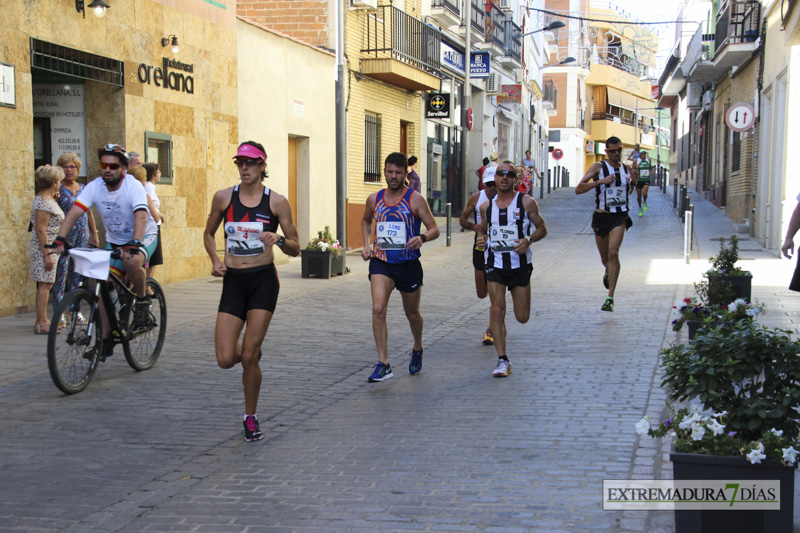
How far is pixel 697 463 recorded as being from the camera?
365 centimetres

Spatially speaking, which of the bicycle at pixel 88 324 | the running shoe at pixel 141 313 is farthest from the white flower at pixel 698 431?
the running shoe at pixel 141 313

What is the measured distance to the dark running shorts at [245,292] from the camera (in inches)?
221

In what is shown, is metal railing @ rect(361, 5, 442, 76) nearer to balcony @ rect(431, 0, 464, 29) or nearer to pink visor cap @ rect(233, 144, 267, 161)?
balcony @ rect(431, 0, 464, 29)

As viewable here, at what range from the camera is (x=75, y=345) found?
266 inches

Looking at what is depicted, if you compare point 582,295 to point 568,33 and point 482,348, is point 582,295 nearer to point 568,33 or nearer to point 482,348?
point 482,348

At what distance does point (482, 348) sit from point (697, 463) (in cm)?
512

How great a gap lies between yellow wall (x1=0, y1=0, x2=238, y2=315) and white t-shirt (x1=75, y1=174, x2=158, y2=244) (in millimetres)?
3598

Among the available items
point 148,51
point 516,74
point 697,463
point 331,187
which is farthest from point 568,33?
point 697,463

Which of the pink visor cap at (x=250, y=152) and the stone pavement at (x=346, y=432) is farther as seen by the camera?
the pink visor cap at (x=250, y=152)

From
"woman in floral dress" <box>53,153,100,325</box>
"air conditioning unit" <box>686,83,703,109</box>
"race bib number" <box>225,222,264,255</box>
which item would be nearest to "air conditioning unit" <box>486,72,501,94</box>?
"air conditioning unit" <box>686,83,703,109</box>

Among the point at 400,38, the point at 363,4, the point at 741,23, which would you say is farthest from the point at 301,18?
the point at 741,23

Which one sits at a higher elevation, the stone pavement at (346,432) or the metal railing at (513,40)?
the metal railing at (513,40)

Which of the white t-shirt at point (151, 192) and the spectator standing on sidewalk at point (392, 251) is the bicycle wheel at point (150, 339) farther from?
the white t-shirt at point (151, 192)

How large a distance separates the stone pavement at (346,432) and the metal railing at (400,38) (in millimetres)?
12010
